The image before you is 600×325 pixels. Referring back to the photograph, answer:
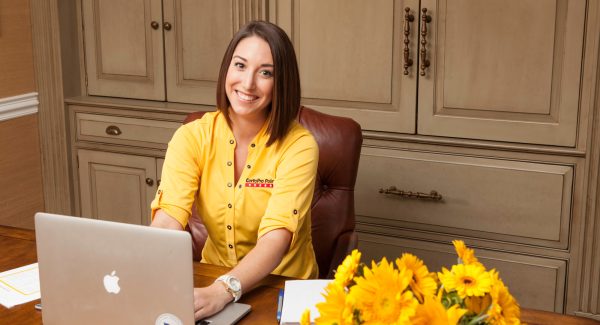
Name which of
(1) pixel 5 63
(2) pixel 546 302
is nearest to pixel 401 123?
(2) pixel 546 302

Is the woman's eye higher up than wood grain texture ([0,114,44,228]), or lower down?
higher up

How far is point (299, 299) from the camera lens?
1.61m

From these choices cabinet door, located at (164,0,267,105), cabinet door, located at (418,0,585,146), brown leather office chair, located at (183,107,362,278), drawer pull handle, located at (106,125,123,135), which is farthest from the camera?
drawer pull handle, located at (106,125,123,135)

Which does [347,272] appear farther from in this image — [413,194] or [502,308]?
[413,194]

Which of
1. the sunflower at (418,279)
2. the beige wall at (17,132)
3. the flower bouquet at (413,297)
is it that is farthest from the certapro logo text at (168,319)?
the beige wall at (17,132)

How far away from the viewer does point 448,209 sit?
2760 mm

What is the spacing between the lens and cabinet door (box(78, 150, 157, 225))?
3314 millimetres

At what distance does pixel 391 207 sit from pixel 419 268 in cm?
177

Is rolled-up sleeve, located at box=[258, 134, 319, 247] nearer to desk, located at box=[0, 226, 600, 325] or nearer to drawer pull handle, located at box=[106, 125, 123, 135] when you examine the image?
desk, located at box=[0, 226, 600, 325]

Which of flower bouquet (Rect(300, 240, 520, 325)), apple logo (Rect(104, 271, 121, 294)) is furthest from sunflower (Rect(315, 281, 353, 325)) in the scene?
apple logo (Rect(104, 271, 121, 294))

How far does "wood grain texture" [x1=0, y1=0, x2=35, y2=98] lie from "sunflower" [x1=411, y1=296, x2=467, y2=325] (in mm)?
2704

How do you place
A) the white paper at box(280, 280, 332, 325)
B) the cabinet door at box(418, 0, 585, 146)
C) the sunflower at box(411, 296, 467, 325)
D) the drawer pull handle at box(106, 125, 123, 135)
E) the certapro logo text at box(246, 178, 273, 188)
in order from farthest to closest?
the drawer pull handle at box(106, 125, 123, 135), the cabinet door at box(418, 0, 585, 146), the certapro logo text at box(246, 178, 273, 188), the white paper at box(280, 280, 332, 325), the sunflower at box(411, 296, 467, 325)

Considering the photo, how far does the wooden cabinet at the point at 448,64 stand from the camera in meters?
2.58

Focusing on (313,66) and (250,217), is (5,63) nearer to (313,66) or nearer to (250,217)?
(313,66)
